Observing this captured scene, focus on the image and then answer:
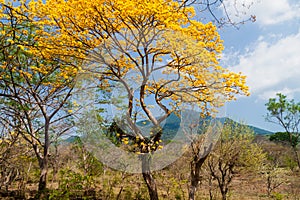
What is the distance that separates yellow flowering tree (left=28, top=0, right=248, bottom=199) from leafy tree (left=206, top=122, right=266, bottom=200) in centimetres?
413

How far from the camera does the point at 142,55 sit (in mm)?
5227

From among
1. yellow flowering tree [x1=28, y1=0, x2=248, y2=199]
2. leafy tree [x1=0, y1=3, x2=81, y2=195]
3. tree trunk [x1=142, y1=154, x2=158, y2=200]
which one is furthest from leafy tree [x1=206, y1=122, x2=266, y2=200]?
leafy tree [x1=0, y1=3, x2=81, y2=195]

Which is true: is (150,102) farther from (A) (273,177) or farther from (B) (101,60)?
(A) (273,177)

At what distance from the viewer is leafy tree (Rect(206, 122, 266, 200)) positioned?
9.10 metres

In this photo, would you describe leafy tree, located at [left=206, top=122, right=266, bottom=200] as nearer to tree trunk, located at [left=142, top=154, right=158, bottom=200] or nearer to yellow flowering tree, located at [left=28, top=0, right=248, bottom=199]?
tree trunk, located at [left=142, top=154, right=158, bottom=200]

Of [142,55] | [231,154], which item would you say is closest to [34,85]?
[142,55]

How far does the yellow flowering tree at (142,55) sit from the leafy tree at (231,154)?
13.6ft

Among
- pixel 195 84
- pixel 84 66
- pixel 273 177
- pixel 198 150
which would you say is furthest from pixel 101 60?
pixel 273 177

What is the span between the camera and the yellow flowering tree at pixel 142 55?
476 centimetres

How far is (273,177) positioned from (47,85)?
36.8ft

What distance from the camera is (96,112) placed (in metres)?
5.02

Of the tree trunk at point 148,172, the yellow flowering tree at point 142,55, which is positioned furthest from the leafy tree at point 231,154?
the yellow flowering tree at point 142,55

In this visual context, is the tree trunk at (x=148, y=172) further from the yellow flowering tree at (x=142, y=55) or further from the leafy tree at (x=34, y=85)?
the leafy tree at (x=34, y=85)

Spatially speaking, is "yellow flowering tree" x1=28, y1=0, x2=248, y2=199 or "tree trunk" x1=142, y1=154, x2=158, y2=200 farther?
"tree trunk" x1=142, y1=154, x2=158, y2=200
